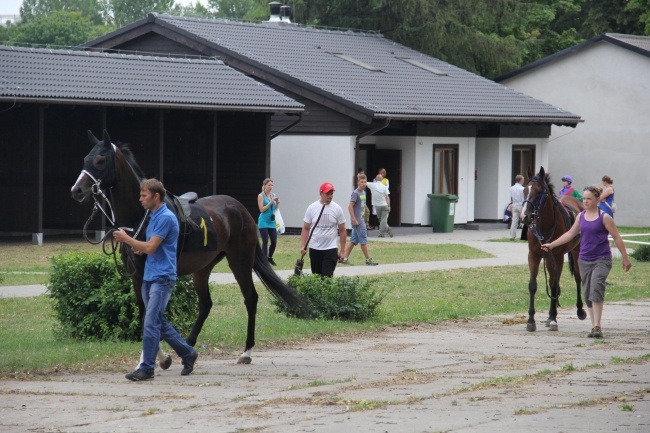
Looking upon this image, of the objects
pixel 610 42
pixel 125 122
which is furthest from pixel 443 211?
pixel 610 42

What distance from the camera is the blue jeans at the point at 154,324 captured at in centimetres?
1031

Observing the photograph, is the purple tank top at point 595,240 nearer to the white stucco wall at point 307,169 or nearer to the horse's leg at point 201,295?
the horse's leg at point 201,295

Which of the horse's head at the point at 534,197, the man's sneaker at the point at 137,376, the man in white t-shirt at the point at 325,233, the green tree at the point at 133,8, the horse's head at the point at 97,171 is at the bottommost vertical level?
the man's sneaker at the point at 137,376

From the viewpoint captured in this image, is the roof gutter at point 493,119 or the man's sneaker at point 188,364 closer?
the man's sneaker at point 188,364

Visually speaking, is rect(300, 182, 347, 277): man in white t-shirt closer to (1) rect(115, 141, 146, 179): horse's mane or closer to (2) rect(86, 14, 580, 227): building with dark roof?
(1) rect(115, 141, 146, 179): horse's mane

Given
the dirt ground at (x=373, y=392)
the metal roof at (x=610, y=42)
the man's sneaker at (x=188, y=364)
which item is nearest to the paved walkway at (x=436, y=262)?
the dirt ground at (x=373, y=392)

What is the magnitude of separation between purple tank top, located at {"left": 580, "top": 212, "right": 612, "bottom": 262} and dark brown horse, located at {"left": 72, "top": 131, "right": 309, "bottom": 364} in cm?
363

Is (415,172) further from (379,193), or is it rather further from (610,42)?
(610,42)

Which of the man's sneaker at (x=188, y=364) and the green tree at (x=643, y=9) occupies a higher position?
the green tree at (x=643, y=9)

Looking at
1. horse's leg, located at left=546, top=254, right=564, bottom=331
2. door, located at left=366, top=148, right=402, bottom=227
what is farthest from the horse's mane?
door, located at left=366, top=148, right=402, bottom=227

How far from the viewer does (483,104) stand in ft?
123

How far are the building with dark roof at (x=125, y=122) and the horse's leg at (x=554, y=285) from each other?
1482cm

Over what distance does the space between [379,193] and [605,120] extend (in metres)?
13.1

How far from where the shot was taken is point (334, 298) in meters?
15.1
